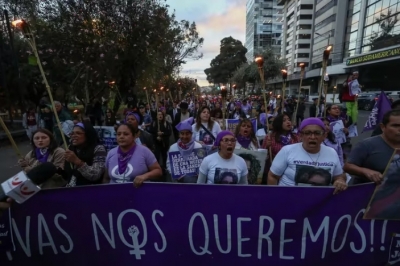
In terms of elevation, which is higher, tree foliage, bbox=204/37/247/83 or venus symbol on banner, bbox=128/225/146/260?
tree foliage, bbox=204/37/247/83

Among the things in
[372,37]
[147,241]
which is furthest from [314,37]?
[147,241]

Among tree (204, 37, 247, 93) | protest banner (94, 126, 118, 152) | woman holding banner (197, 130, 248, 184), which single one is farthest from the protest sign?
tree (204, 37, 247, 93)

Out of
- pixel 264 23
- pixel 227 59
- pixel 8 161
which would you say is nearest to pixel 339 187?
pixel 8 161

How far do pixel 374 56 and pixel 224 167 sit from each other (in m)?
38.4

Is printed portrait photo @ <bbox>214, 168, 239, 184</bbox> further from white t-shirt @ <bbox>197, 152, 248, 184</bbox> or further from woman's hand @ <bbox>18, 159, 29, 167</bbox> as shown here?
woman's hand @ <bbox>18, 159, 29, 167</bbox>

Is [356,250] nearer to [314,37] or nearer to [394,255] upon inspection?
[394,255]

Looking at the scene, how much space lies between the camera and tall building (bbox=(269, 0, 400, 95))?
3639 cm

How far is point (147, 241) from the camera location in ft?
8.56

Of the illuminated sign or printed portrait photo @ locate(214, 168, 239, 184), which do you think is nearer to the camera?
printed portrait photo @ locate(214, 168, 239, 184)

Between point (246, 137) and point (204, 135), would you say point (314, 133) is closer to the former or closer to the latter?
point (246, 137)

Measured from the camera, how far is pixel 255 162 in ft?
13.2

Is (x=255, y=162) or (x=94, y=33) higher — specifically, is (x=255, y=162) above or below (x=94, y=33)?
below

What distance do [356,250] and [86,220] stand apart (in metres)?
2.32

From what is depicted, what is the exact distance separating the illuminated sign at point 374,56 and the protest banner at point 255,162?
109 ft
